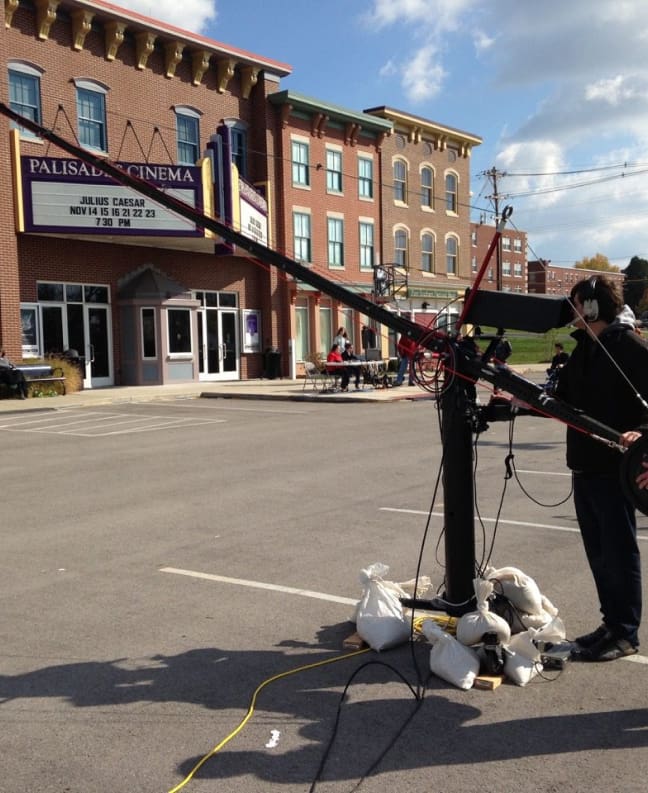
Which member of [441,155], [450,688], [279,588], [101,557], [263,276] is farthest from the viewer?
[441,155]

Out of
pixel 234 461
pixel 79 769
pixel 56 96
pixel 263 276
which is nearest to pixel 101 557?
pixel 79 769

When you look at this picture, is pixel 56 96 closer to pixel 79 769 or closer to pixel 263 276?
pixel 263 276

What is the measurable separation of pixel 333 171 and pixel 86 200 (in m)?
13.4

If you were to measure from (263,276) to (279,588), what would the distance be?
2665 centimetres

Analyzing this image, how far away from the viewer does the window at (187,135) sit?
94.2 ft

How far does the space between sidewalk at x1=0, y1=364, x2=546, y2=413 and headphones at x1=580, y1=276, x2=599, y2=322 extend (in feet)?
56.2

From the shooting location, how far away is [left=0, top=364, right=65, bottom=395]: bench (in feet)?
73.4

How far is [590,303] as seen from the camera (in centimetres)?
439

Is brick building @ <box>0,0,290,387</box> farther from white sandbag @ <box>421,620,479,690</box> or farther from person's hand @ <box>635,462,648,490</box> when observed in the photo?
person's hand @ <box>635,462,648,490</box>

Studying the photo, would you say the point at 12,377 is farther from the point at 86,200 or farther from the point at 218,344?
the point at 218,344

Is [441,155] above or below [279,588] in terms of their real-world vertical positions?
above

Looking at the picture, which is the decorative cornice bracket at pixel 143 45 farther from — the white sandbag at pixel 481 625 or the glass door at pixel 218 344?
the white sandbag at pixel 481 625

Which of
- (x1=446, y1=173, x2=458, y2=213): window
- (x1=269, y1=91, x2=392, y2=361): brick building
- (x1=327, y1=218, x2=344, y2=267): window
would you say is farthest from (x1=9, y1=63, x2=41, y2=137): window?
(x1=446, y1=173, x2=458, y2=213): window

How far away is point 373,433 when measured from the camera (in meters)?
15.1
